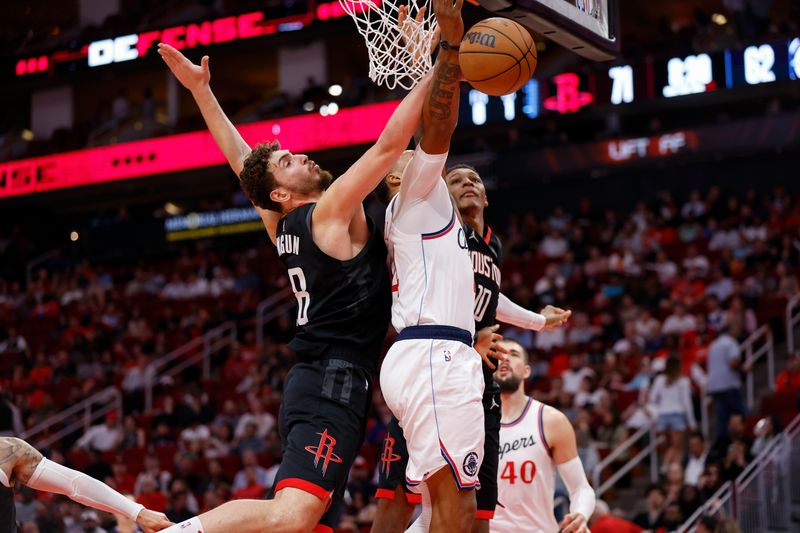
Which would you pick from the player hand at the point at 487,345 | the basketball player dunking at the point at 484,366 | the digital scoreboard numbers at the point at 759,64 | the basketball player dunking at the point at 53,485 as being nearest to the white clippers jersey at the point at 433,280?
the player hand at the point at 487,345

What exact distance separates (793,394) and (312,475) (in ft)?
31.2

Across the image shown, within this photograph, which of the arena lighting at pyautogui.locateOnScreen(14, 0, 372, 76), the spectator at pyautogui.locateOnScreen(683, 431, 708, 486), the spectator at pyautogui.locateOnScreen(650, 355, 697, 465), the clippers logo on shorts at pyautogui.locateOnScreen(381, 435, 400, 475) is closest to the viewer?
the clippers logo on shorts at pyautogui.locateOnScreen(381, 435, 400, 475)

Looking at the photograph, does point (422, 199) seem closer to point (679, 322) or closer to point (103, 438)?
point (679, 322)

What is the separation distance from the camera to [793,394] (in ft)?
43.7

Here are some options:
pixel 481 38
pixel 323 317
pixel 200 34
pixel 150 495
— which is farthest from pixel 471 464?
pixel 200 34

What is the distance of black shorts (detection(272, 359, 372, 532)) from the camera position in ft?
17.1

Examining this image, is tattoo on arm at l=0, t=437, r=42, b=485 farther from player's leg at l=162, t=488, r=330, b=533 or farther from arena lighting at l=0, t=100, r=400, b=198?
arena lighting at l=0, t=100, r=400, b=198

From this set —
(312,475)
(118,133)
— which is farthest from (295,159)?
(118,133)

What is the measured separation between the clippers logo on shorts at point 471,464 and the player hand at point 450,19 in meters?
1.87

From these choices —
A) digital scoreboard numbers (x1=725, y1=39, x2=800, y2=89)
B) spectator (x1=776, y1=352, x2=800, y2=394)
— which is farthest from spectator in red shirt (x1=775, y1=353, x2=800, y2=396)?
digital scoreboard numbers (x1=725, y1=39, x2=800, y2=89)

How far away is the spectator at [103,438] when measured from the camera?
59.0 ft

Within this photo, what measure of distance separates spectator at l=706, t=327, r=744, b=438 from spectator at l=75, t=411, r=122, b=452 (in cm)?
925

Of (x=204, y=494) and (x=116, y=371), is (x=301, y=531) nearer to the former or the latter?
(x=204, y=494)

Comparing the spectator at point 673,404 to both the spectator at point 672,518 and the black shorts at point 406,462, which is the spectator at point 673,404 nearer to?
the spectator at point 672,518
